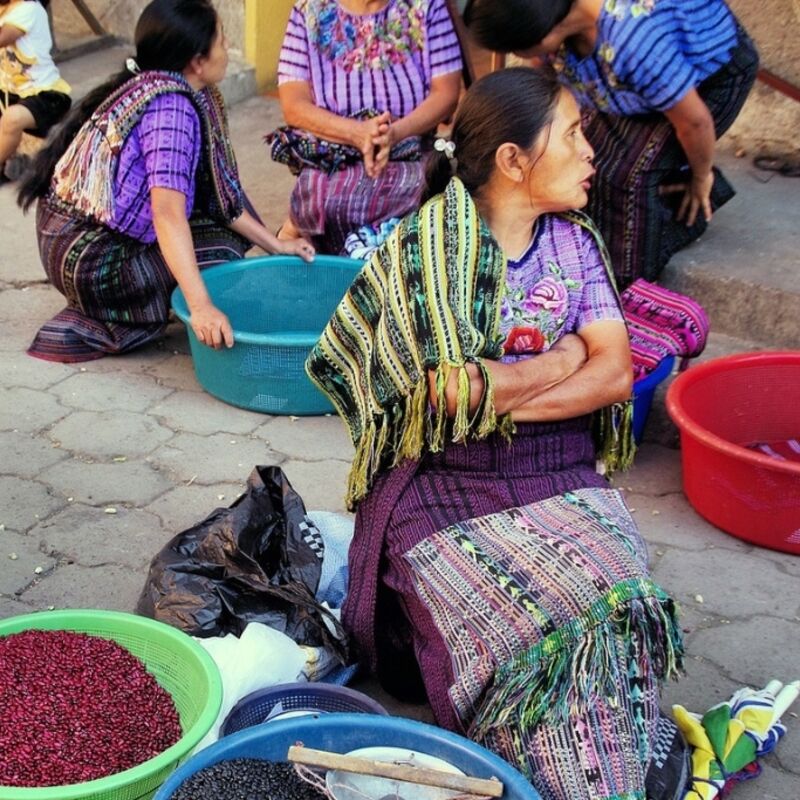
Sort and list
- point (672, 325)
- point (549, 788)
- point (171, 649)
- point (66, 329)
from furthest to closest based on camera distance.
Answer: point (66, 329)
point (672, 325)
point (171, 649)
point (549, 788)

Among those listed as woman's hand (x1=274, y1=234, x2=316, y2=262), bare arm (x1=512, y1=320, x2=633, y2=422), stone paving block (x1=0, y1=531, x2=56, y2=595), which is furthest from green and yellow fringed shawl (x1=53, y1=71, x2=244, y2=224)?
bare arm (x1=512, y1=320, x2=633, y2=422)

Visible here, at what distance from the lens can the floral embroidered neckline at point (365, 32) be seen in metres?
4.46

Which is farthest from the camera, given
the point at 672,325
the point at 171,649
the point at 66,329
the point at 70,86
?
the point at 70,86

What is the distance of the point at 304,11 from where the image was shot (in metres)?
4.53

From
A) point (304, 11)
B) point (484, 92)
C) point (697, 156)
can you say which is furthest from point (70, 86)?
point (484, 92)

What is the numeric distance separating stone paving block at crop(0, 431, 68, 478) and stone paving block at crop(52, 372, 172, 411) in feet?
0.85

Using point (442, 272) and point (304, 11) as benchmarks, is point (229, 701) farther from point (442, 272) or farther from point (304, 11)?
point (304, 11)

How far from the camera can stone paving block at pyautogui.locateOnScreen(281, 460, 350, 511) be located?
11.8ft

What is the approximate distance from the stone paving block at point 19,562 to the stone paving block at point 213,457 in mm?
528

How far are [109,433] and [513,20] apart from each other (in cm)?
179

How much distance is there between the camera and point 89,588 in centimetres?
316

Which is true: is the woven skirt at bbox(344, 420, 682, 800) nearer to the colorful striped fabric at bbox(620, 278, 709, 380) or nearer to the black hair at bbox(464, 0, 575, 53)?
the colorful striped fabric at bbox(620, 278, 709, 380)

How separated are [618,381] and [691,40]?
1.68m

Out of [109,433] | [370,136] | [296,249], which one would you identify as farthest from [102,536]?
[370,136]
